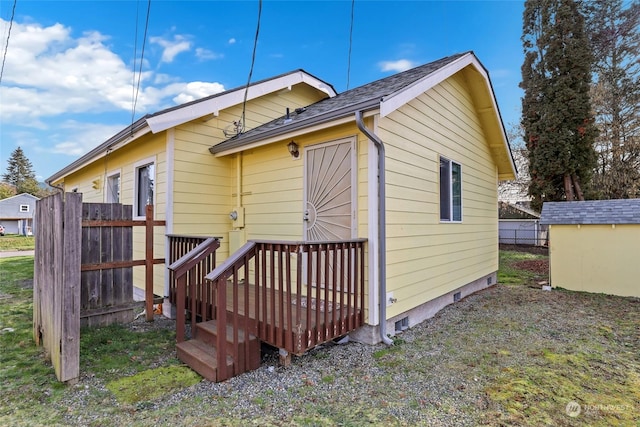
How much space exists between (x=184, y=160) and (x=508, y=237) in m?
17.0

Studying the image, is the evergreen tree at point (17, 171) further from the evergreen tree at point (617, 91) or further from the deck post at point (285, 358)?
the evergreen tree at point (617, 91)

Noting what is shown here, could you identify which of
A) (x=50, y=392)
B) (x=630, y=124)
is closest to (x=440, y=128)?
(x=50, y=392)

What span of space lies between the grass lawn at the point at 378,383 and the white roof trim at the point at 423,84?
277 cm

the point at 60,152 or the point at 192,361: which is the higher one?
the point at 60,152

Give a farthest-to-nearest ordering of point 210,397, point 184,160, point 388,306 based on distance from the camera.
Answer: point 184,160
point 388,306
point 210,397

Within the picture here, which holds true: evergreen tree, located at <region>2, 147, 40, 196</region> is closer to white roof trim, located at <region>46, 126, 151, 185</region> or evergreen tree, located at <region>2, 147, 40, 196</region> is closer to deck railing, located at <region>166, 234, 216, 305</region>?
white roof trim, located at <region>46, 126, 151, 185</region>

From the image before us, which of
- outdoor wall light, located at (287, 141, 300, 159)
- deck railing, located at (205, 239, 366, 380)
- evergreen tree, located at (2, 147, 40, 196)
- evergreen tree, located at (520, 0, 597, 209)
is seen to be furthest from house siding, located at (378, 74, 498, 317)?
evergreen tree, located at (2, 147, 40, 196)

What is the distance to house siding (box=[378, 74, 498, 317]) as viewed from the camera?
4.26 metres

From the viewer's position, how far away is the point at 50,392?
2770 millimetres

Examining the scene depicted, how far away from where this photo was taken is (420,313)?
4.86 meters

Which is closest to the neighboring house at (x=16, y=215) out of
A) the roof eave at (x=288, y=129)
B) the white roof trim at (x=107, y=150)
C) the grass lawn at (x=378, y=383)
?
the white roof trim at (x=107, y=150)

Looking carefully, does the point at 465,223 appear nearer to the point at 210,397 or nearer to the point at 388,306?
the point at 388,306

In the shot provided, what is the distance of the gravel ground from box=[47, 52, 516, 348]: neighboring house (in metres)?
0.58

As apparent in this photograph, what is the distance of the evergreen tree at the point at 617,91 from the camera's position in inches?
528
